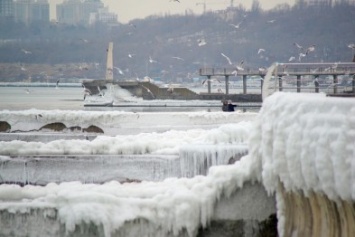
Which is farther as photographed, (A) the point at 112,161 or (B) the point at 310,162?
(A) the point at 112,161

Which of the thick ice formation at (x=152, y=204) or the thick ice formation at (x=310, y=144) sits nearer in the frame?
the thick ice formation at (x=310, y=144)

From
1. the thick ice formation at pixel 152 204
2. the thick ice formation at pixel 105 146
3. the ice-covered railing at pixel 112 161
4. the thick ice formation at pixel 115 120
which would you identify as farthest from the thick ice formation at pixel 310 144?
the thick ice formation at pixel 115 120

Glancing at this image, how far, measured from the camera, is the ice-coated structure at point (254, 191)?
6.47 metres

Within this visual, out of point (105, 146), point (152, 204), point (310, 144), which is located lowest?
point (152, 204)

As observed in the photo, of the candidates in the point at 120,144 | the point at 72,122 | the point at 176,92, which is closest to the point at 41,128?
the point at 72,122

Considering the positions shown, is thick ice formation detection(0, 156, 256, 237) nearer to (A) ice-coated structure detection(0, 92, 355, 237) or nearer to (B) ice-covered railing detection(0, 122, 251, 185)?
(A) ice-coated structure detection(0, 92, 355, 237)

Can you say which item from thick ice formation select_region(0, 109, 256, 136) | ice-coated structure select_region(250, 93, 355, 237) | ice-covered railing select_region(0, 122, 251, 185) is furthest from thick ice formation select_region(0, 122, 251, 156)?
thick ice formation select_region(0, 109, 256, 136)

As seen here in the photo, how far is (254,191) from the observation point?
8.38 m

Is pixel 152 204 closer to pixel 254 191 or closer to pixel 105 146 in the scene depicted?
pixel 254 191

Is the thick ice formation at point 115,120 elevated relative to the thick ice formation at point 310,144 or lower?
lower

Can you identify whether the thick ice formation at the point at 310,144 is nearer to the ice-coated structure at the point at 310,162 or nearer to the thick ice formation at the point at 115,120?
the ice-coated structure at the point at 310,162

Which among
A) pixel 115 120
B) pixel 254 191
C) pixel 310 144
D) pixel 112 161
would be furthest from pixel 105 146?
pixel 115 120

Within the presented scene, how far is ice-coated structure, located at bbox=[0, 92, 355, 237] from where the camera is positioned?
647 centimetres

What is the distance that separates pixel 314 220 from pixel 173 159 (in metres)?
3.89
